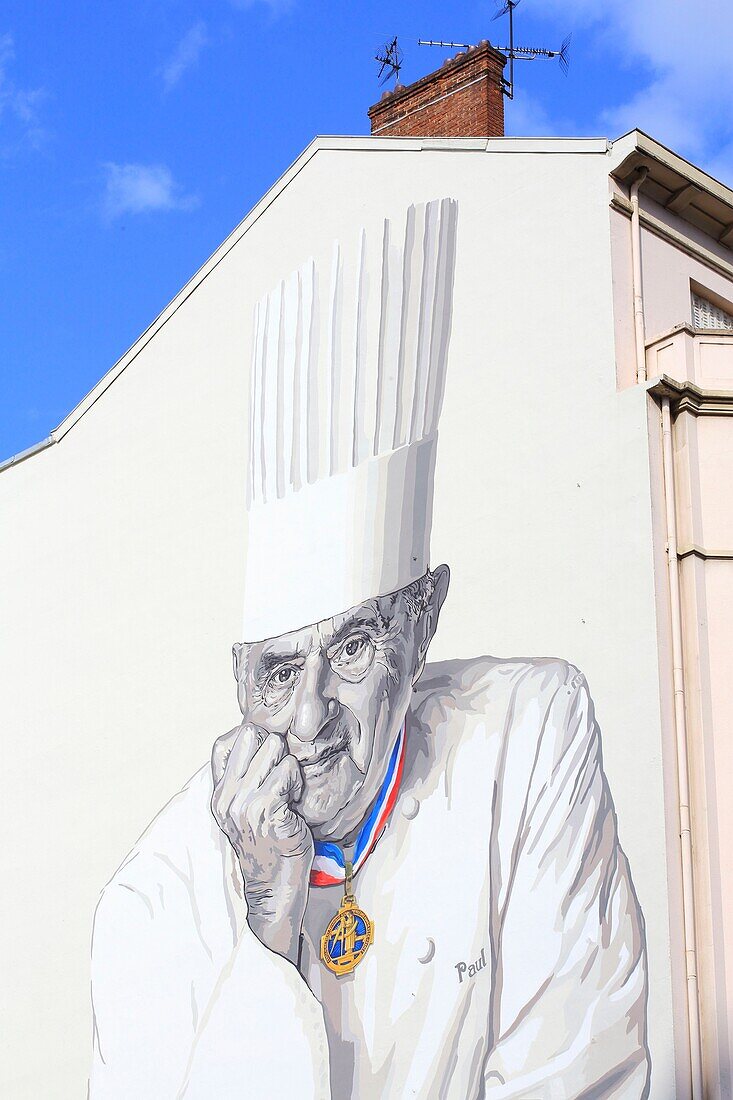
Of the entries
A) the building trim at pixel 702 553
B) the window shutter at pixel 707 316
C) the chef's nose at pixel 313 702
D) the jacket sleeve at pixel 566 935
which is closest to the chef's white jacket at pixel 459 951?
the jacket sleeve at pixel 566 935

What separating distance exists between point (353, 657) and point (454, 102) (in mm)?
8143

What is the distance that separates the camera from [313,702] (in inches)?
509

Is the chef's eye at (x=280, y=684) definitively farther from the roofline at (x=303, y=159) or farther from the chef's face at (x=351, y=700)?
the roofline at (x=303, y=159)

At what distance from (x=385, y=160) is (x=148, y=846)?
23.4 ft

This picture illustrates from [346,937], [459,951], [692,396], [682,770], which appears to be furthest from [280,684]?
[692,396]

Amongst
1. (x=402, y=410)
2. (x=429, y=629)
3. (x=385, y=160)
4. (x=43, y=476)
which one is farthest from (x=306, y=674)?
(x=43, y=476)

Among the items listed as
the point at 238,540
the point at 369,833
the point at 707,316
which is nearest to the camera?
the point at 369,833

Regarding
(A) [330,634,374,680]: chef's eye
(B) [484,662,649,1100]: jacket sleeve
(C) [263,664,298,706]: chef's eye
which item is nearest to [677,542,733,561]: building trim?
(B) [484,662,649,1100]: jacket sleeve

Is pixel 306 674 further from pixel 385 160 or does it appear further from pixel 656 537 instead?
pixel 385 160

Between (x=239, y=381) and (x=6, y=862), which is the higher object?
(x=239, y=381)

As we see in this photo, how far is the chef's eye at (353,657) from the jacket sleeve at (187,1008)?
244 centimetres

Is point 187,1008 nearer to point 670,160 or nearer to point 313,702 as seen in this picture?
point 313,702

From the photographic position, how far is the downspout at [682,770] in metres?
10.4

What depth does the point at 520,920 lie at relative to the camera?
36.4ft
